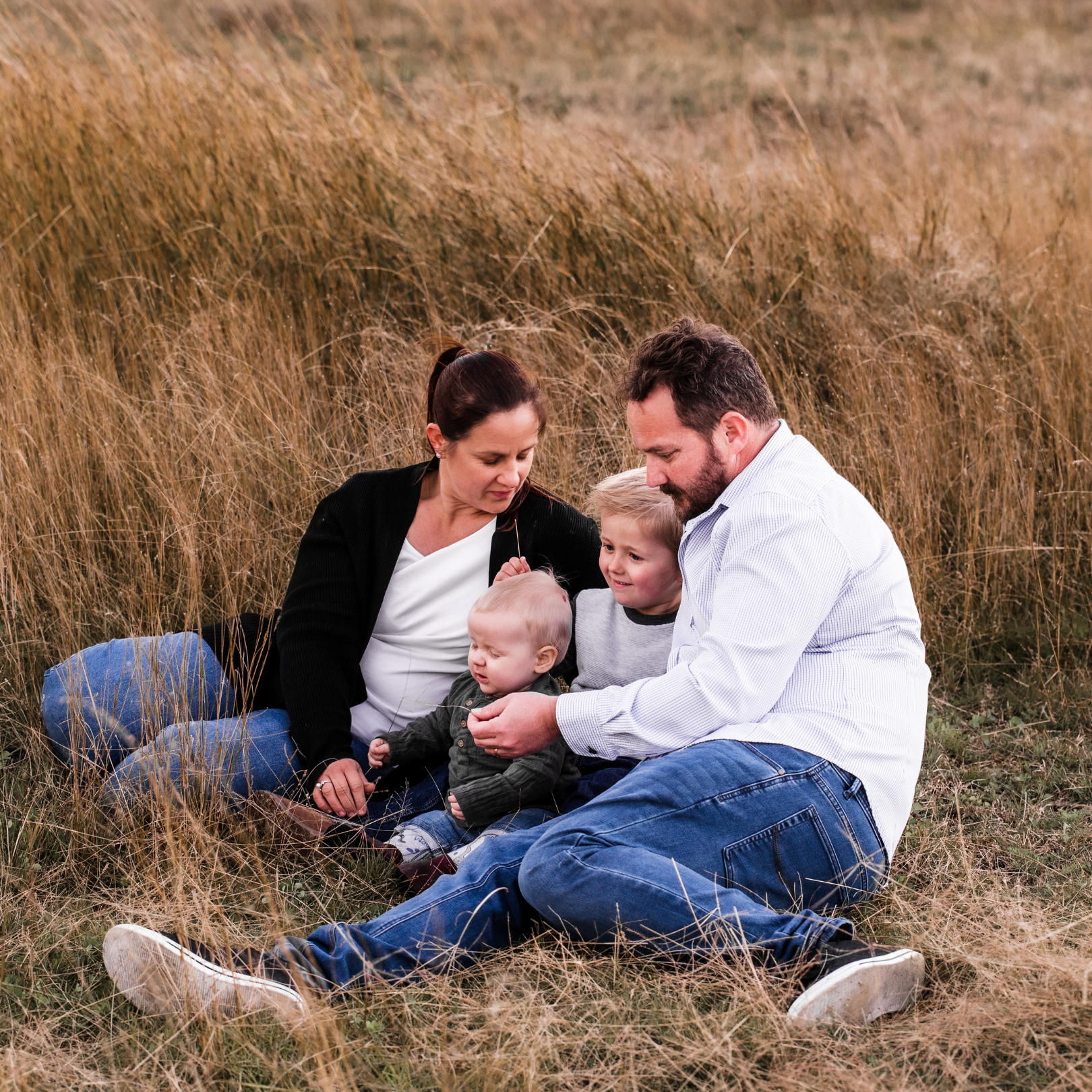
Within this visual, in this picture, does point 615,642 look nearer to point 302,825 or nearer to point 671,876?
point 671,876

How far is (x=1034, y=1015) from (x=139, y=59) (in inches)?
239

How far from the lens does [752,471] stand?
8.93ft

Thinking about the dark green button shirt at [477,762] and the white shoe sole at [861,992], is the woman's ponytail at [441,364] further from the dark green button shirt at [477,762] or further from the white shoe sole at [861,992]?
the white shoe sole at [861,992]

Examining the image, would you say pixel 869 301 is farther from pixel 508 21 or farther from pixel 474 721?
pixel 508 21

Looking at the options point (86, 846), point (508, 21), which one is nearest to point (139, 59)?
point (86, 846)

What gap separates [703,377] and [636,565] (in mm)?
631

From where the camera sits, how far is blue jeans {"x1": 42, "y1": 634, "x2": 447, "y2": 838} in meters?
3.18

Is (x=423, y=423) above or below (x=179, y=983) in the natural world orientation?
above

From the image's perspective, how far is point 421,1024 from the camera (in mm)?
2396

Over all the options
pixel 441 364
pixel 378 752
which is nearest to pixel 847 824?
pixel 378 752

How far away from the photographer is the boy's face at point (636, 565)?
3.09 meters

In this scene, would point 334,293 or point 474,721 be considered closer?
point 474,721

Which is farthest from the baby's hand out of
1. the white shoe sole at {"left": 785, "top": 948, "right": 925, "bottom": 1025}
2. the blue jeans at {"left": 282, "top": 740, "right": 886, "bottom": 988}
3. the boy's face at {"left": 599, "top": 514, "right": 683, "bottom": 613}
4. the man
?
the white shoe sole at {"left": 785, "top": 948, "right": 925, "bottom": 1025}

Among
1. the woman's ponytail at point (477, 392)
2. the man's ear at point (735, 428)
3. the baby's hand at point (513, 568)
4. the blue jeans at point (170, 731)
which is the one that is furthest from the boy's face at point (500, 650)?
the man's ear at point (735, 428)
